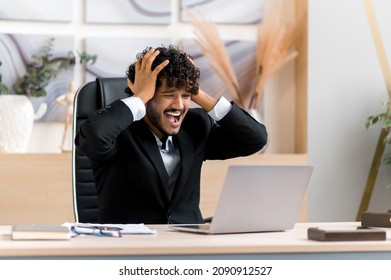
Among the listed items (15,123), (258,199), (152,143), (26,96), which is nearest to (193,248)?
(258,199)

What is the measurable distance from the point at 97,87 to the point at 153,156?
1.46 feet

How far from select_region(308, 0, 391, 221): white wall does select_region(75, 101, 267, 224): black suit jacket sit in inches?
66.4

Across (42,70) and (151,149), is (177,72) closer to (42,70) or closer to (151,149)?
(151,149)

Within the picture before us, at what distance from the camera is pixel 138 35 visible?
15.1ft

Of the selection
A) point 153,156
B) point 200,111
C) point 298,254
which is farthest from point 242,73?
point 298,254

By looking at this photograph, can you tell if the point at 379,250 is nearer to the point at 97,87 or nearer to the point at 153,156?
the point at 153,156

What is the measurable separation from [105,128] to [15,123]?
6.16 feet

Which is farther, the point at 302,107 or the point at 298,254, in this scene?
the point at 302,107

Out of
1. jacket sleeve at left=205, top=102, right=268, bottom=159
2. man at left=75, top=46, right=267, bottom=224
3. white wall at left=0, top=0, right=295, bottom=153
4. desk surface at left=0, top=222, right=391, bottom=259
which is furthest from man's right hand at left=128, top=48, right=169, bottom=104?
white wall at left=0, top=0, right=295, bottom=153

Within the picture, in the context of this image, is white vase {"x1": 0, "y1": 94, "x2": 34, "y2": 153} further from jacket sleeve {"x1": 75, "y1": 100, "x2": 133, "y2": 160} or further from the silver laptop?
the silver laptop

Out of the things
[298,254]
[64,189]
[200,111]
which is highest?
[200,111]

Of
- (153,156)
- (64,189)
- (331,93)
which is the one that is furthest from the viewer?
(331,93)

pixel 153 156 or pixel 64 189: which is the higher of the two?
pixel 153 156

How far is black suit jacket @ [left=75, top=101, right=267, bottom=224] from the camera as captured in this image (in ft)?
8.54
